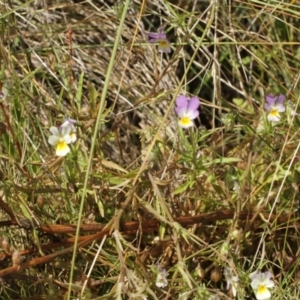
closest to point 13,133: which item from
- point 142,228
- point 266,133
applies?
point 142,228

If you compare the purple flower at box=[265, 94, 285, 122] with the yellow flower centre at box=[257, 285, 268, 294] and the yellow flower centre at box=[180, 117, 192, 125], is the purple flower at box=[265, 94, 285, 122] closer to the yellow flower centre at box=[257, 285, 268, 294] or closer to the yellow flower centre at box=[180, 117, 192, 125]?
the yellow flower centre at box=[180, 117, 192, 125]

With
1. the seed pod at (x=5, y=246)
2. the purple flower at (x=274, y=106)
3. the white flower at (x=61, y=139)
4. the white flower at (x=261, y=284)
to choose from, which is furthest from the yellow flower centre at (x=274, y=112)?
the seed pod at (x=5, y=246)

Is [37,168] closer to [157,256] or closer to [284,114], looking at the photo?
[157,256]

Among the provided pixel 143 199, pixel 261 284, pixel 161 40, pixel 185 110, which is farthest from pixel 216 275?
pixel 161 40

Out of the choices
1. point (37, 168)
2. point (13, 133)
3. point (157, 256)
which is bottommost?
point (157, 256)

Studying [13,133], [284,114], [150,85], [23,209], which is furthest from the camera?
[150,85]
